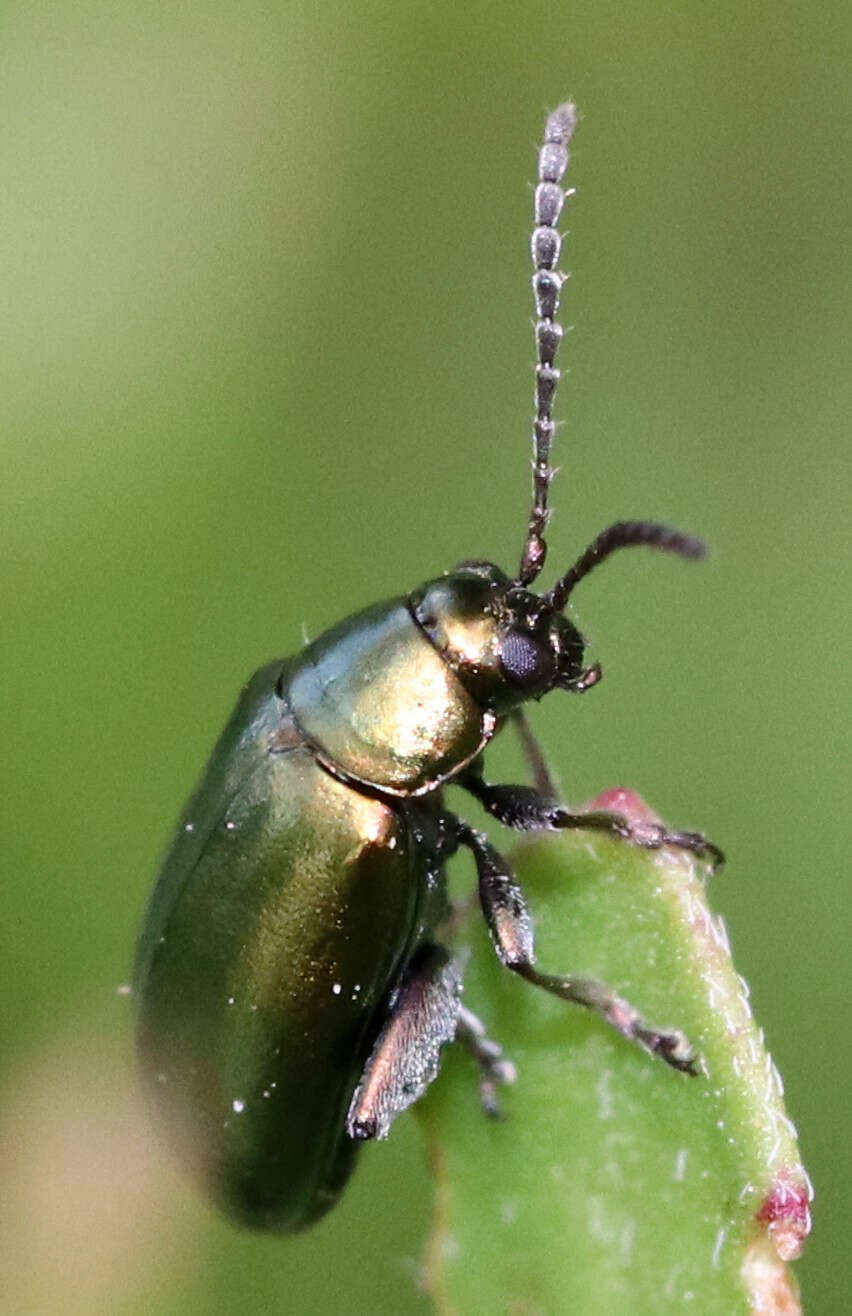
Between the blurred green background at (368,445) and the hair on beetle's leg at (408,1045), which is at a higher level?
the blurred green background at (368,445)

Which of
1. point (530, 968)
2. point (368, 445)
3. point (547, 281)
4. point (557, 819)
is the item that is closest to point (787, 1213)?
point (530, 968)

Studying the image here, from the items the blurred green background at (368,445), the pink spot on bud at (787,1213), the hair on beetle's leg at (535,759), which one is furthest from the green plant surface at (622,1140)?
the blurred green background at (368,445)

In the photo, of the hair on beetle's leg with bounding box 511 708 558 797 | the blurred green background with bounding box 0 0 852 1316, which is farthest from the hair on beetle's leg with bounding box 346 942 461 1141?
the blurred green background with bounding box 0 0 852 1316

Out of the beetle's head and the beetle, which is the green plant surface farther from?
the beetle's head

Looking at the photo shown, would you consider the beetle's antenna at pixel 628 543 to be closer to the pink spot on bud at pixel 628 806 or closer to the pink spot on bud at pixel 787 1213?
the pink spot on bud at pixel 628 806

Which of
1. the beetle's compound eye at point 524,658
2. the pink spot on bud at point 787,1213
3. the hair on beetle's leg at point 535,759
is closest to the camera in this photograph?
the pink spot on bud at point 787,1213
